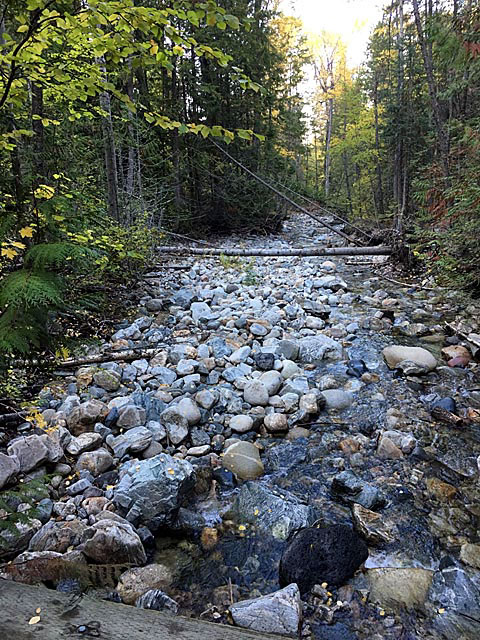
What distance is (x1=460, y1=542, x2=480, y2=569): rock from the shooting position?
2027mm

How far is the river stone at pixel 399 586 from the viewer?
1854mm

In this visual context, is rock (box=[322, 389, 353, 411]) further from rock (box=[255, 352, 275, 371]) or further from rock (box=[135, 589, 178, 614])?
rock (box=[135, 589, 178, 614])

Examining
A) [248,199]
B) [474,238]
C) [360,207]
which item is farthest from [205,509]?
[360,207]

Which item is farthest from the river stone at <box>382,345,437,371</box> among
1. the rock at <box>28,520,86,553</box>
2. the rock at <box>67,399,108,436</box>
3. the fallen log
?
the fallen log

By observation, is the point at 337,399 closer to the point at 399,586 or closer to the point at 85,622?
the point at 399,586

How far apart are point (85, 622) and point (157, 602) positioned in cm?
63

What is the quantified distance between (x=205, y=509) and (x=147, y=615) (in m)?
1.12

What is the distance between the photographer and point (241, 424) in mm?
3291

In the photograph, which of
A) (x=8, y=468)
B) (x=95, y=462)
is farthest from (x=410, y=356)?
(x=8, y=468)

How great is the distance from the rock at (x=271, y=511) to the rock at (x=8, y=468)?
133 cm

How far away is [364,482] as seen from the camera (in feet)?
8.66

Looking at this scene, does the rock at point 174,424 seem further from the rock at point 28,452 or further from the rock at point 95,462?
the rock at point 28,452

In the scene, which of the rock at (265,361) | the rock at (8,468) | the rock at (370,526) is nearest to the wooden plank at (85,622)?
the rock at (8,468)

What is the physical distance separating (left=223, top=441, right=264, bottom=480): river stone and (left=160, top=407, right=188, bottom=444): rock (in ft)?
1.30
